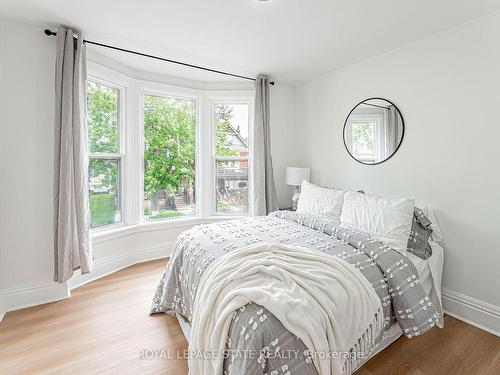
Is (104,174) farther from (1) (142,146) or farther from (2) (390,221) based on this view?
(2) (390,221)

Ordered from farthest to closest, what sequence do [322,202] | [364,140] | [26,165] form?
[364,140]
[322,202]
[26,165]

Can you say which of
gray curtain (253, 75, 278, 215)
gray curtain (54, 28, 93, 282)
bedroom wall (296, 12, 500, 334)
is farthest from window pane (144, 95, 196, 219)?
bedroom wall (296, 12, 500, 334)

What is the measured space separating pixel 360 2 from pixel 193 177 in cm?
274

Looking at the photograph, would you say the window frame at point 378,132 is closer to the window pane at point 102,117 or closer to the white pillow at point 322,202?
the white pillow at point 322,202

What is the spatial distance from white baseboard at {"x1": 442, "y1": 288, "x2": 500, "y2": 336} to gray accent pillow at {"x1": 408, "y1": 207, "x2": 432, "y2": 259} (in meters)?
0.51

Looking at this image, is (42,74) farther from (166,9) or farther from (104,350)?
(104,350)

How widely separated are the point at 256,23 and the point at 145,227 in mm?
2664

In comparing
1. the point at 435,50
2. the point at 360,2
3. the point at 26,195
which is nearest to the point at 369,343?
the point at 360,2

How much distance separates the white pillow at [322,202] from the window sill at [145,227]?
128 centimetres

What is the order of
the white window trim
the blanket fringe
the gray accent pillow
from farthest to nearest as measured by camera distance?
the white window trim < the gray accent pillow < the blanket fringe

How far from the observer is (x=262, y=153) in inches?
A: 139

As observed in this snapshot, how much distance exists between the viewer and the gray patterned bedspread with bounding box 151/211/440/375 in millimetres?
1103

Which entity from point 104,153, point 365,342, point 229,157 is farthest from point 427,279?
point 104,153

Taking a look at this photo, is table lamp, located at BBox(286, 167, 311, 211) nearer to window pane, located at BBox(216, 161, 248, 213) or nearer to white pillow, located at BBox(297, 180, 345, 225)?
white pillow, located at BBox(297, 180, 345, 225)
